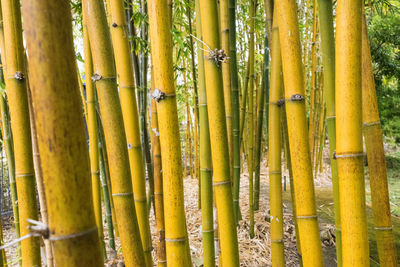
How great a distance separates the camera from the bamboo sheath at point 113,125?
0.67 metres

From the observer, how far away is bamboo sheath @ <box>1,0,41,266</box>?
73cm

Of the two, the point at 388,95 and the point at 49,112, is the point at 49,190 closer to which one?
the point at 49,112

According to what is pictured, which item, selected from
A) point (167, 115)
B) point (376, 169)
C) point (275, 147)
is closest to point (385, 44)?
point (275, 147)

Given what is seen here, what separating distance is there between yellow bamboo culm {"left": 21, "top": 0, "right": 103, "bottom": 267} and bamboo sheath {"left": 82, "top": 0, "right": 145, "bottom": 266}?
33 centimetres

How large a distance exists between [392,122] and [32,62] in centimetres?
549

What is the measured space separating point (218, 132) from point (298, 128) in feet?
0.62

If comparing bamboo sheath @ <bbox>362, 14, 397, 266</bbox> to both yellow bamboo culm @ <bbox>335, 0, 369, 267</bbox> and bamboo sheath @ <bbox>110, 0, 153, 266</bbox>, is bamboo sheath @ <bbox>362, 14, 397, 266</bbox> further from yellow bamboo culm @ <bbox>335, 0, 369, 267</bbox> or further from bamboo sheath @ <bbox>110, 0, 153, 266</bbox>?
bamboo sheath @ <bbox>110, 0, 153, 266</bbox>

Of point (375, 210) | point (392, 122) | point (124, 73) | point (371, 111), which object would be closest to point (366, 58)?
point (371, 111)

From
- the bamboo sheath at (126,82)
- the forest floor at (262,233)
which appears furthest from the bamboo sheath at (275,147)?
the forest floor at (262,233)

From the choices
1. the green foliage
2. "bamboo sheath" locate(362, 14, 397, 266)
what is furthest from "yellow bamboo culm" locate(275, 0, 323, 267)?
the green foliage

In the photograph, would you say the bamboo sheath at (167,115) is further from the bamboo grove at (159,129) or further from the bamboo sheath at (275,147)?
the bamboo sheath at (275,147)

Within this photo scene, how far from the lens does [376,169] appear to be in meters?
0.85

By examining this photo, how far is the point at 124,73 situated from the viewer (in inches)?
32.4

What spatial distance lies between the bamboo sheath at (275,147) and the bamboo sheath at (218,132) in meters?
0.32
